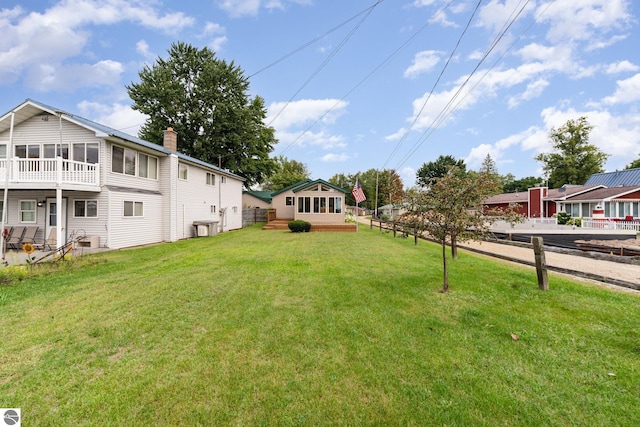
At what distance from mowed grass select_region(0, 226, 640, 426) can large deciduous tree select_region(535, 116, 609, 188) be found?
51012mm

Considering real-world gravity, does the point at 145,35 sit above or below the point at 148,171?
above

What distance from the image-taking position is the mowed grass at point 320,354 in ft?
7.75

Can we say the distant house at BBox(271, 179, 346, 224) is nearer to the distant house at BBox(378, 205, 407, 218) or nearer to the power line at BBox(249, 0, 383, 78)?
the distant house at BBox(378, 205, 407, 218)

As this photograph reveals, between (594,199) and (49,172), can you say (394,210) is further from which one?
(594,199)

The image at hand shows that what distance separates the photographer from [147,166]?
14883 mm

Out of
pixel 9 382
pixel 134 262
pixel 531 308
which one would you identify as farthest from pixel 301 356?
pixel 134 262

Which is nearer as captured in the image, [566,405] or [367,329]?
[566,405]

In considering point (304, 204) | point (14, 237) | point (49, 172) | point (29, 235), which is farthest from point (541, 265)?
point (304, 204)

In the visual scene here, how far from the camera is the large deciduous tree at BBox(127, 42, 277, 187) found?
29.0 meters

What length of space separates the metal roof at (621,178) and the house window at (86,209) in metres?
47.9

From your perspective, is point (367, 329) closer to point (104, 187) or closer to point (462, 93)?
point (462, 93)

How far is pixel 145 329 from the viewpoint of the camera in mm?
3957

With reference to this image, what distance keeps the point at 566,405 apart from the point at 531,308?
264 cm

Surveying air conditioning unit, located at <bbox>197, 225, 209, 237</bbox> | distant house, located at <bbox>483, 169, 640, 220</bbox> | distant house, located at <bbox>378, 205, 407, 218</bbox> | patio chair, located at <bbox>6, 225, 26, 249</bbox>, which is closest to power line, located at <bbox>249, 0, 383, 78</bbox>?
distant house, located at <bbox>378, 205, 407, 218</bbox>
